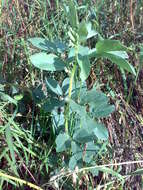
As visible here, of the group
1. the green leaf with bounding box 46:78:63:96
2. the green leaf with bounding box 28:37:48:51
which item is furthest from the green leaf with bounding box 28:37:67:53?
the green leaf with bounding box 46:78:63:96

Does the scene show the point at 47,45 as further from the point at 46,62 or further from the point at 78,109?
the point at 78,109

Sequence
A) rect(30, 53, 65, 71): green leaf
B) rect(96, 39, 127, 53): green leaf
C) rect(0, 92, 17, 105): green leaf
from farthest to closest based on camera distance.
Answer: rect(0, 92, 17, 105): green leaf
rect(30, 53, 65, 71): green leaf
rect(96, 39, 127, 53): green leaf

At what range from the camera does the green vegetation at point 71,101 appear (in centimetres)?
113

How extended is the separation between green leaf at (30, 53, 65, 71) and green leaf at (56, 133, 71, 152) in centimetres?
21

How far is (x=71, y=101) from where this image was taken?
1.15 m

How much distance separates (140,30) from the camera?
1675 mm

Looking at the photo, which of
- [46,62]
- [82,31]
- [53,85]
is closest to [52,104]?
[53,85]

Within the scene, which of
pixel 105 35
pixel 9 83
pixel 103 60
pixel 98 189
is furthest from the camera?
pixel 105 35

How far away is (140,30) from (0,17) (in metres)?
0.60

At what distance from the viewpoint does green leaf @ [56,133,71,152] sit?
1176 mm

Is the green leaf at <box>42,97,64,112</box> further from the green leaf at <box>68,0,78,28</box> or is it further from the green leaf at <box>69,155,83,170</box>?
the green leaf at <box>68,0,78,28</box>

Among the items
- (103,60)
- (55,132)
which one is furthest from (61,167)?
(103,60)

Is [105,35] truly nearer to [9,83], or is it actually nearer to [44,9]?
[44,9]

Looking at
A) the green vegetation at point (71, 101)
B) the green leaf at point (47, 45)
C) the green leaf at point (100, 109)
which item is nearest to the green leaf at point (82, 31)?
the green vegetation at point (71, 101)
